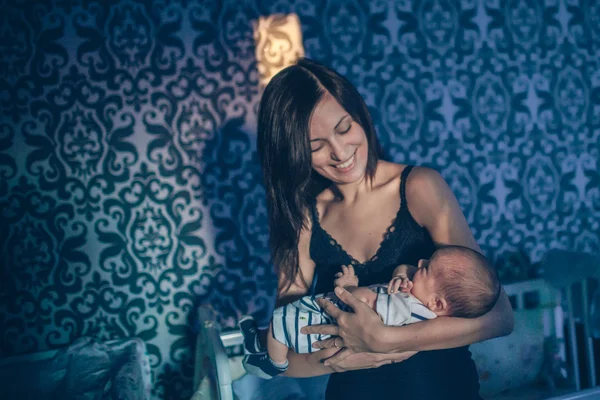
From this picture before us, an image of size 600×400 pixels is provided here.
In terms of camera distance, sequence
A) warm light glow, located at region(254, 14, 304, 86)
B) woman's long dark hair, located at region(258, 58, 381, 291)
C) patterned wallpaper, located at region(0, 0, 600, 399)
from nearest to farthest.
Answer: woman's long dark hair, located at region(258, 58, 381, 291), patterned wallpaper, located at region(0, 0, 600, 399), warm light glow, located at region(254, 14, 304, 86)

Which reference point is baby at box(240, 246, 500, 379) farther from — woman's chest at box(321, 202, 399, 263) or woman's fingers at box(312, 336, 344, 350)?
woman's chest at box(321, 202, 399, 263)

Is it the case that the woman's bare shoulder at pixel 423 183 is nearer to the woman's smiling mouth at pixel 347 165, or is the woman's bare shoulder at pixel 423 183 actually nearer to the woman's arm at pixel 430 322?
the woman's arm at pixel 430 322

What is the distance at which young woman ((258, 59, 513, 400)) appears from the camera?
1210mm

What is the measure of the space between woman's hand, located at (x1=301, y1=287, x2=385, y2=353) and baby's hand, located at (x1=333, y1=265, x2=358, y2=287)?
0.25 ft

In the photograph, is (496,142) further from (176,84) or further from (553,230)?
(176,84)

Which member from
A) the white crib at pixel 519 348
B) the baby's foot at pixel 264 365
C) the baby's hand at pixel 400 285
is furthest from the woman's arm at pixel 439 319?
the white crib at pixel 519 348

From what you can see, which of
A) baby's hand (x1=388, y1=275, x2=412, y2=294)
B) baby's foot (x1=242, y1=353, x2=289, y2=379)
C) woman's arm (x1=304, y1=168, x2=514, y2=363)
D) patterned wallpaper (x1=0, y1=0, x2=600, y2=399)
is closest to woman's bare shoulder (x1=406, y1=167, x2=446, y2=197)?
woman's arm (x1=304, y1=168, x2=514, y2=363)

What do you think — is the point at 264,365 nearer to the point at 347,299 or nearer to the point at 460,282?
the point at 347,299

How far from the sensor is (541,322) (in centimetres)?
234

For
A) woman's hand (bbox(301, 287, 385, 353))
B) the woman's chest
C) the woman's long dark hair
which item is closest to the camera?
woman's hand (bbox(301, 287, 385, 353))

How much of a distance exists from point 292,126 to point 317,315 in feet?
1.80


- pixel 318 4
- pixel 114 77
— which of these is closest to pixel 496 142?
pixel 318 4

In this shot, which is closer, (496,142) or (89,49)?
(89,49)

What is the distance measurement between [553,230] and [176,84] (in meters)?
2.23
